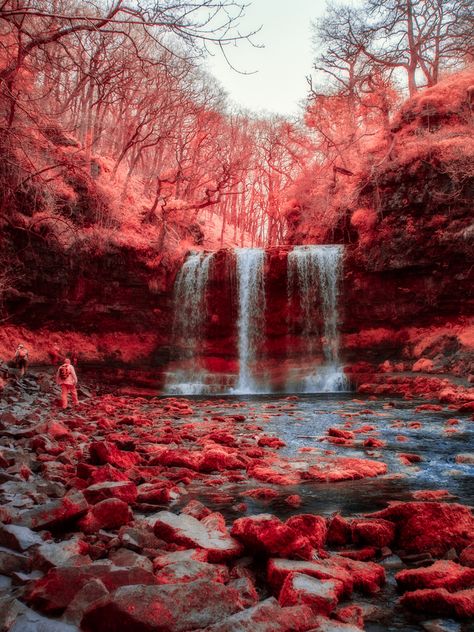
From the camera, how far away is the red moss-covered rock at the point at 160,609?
1765 mm

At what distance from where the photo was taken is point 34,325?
18969mm

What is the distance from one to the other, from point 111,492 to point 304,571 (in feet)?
5.72

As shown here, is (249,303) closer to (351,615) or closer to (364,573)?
(364,573)

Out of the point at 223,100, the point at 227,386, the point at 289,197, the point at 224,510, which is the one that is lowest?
the point at 227,386

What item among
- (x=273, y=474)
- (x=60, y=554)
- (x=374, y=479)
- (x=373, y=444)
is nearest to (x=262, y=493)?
(x=273, y=474)

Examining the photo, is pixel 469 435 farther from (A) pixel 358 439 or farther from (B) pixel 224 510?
(B) pixel 224 510

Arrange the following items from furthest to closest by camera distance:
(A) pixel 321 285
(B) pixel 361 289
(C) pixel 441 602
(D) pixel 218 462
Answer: (A) pixel 321 285
(B) pixel 361 289
(D) pixel 218 462
(C) pixel 441 602

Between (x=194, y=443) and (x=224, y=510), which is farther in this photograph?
(x=194, y=443)

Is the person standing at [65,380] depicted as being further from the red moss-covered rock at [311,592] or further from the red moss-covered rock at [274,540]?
the red moss-covered rock at [311,592]

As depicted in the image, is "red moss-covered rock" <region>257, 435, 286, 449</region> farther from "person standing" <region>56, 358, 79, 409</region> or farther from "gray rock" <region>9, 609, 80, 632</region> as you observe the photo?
"person standing" <region>56, 358, 79, 409</region>

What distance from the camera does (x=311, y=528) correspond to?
3.04 m

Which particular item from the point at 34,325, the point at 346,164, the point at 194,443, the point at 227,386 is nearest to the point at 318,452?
the point at 194,443

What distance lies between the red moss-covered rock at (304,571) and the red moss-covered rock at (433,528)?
2.27 feet

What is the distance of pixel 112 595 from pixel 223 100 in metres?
31.7
